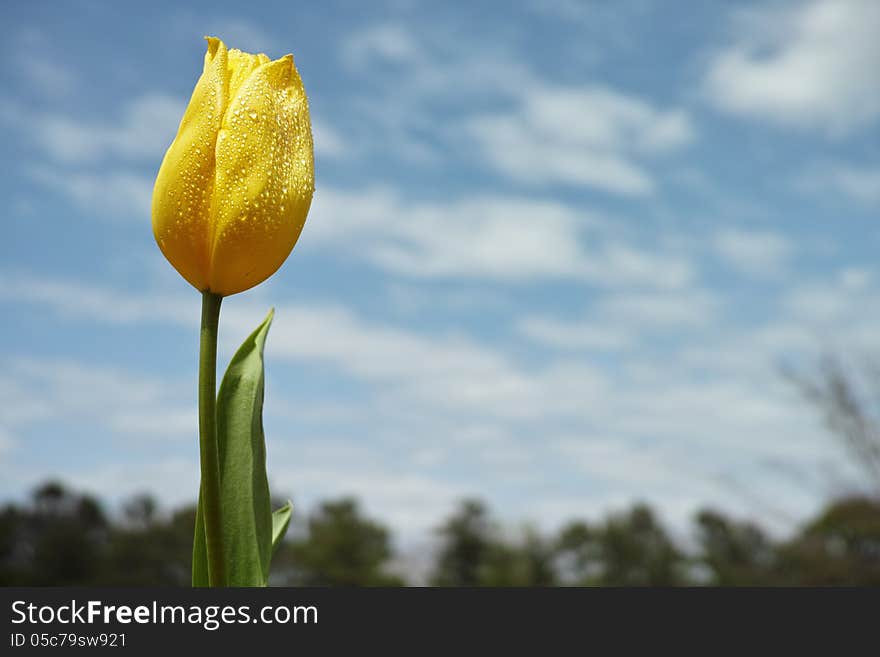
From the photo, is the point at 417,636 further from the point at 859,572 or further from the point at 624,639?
the point at 859,572

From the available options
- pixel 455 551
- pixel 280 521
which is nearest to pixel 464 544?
pixel 455 551

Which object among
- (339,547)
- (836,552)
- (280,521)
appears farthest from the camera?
(339,547)

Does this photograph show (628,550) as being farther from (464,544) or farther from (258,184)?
(258,184)

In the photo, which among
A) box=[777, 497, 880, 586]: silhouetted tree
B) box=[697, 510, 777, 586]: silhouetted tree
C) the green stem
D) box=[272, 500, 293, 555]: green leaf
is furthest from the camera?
box=[697, 510, 777, 586]: silhouetted tree

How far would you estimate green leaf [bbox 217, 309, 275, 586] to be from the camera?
0.78 metres

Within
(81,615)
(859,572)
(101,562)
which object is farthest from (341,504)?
(81,615)

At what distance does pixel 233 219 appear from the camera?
0.73m

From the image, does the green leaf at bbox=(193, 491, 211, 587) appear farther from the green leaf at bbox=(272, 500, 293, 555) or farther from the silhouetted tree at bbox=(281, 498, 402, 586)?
the silhouetted tree at bbox=(281, 498, 402, 586)

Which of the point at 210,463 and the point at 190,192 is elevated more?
the point at 190,192

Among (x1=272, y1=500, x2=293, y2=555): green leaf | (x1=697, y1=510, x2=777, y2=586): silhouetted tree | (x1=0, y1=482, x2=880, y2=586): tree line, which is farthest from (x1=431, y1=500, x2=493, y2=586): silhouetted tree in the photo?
(x1=272, y1=500, x2=293, y2=555): green leaf

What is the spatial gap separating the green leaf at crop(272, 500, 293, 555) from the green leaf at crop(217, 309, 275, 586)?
0.08 meters

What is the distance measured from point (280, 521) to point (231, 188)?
0.40m

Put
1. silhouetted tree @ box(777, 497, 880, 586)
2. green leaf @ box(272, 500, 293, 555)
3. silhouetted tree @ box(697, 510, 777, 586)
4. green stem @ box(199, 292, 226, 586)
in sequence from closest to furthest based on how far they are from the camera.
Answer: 1. green stem @ box(199, 292, 226, 586)
2. green leaf @ box(272, 500, 293, 555)
3. silhouetted tree @ box(777, 497, 880, 586)
4. silhouetted tree @ box(697, 510, 777, 586)

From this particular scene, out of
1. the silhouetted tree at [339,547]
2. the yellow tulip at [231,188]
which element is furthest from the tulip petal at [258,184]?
the silhouetted tree at [339,547]
